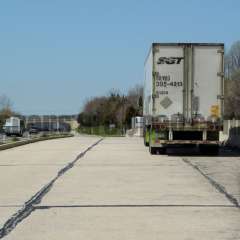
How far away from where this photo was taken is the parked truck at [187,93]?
1094 inches

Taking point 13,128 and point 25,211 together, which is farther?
point 13,128

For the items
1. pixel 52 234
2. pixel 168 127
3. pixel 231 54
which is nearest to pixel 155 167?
pixel 168 127

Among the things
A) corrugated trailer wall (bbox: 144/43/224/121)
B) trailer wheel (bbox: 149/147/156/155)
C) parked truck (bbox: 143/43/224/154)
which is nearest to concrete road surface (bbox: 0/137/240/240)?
parked truck (bbox: 143/43/224/154)

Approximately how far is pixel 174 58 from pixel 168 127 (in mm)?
2786

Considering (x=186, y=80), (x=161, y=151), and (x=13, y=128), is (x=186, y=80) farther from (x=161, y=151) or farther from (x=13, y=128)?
(x=13, y=128)

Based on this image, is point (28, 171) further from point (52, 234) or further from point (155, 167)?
point (52, 234)

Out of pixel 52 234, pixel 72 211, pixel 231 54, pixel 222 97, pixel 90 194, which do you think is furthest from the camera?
pixel 231 54

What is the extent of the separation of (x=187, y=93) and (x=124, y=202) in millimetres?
15188

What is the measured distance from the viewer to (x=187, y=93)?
1109 inches

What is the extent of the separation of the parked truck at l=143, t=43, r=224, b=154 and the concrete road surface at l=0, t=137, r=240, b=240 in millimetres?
4643

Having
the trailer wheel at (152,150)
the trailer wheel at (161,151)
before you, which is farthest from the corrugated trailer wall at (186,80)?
the trailer wheel at (161,151)

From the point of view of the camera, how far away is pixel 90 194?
48.7ft

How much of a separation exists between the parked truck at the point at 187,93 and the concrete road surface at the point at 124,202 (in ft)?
15.2

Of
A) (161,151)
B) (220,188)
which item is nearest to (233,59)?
(161,151)
